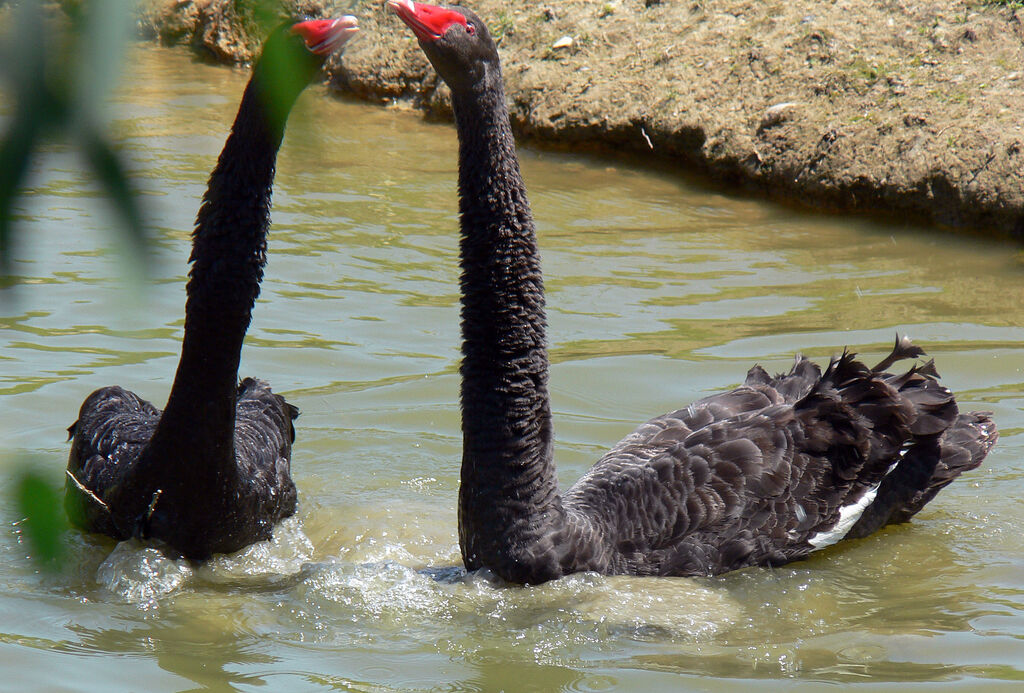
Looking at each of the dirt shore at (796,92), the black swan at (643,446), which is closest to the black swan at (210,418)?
the black swan at (643,446)

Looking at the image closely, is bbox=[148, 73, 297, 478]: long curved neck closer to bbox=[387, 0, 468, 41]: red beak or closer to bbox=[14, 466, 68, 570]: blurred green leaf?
bbox=[387, 0, 468, 41]: red beak

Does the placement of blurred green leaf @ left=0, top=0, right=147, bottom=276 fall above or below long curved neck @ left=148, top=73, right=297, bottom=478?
above

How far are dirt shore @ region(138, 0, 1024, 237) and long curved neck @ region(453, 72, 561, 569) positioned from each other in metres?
3.76

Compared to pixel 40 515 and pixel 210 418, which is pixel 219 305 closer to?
pixel 210 418

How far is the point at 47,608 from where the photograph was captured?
3.77 m

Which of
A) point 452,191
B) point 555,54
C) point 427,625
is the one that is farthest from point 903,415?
point 555,54

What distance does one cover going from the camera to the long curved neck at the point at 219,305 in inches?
152

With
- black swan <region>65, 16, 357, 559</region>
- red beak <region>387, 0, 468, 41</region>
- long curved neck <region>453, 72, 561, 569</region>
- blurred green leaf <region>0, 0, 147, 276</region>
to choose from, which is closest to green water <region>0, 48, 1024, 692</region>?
blurred green leaf <region>0, 0, 147, 276</region>

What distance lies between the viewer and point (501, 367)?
4055 millimetres

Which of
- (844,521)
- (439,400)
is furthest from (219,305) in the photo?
(844,521)

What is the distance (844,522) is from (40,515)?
435 cm

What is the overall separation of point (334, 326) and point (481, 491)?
283cm

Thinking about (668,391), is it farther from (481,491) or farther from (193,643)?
(193,643)

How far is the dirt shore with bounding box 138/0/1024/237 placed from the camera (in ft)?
27.2
